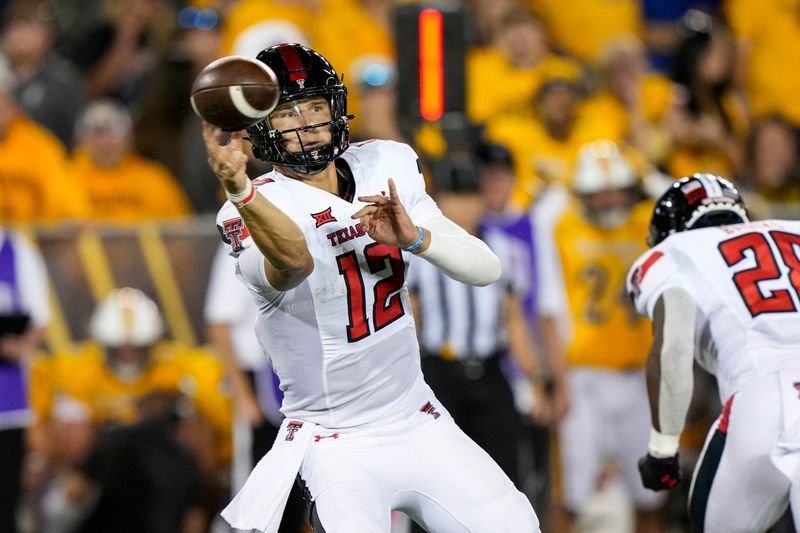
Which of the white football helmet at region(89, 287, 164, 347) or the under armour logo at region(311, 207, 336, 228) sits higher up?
the under armour logo at region(311, 207, 336, 228)

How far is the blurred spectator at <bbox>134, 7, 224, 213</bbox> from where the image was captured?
895cm

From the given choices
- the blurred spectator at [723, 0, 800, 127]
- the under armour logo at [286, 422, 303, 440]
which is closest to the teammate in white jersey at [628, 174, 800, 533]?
the under armour logo at [286, 422, 303, 440]

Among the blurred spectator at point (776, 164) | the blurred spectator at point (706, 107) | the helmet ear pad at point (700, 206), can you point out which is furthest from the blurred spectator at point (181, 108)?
the helmet ear pad at point (700, 206)

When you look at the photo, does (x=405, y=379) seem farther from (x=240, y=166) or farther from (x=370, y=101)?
(x=370, y=101)

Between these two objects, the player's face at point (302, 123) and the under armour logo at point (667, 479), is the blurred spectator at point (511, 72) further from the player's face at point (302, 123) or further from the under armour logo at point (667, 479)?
the player's face at point (302, 123)

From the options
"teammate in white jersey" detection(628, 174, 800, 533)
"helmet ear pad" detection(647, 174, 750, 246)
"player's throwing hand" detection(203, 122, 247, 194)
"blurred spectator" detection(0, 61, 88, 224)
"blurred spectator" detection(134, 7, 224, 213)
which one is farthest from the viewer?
"blurred spectator" detection(134, 7, 224, 213)

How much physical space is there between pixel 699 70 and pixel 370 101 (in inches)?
113

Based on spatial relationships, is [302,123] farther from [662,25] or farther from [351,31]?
[662,25]

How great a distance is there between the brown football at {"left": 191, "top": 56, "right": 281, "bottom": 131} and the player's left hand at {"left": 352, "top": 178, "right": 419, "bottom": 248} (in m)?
0.39

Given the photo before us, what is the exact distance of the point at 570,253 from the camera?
8297mm

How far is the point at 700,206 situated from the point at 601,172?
3.19m

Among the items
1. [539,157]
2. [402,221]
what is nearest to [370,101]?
[539,157]

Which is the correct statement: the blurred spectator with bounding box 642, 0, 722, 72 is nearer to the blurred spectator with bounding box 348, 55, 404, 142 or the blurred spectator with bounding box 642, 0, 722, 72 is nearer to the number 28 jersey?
the blurred spectator with bounding box 348, 55, 404, 142

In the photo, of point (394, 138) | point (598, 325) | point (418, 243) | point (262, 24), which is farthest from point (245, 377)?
point (418, 243)
